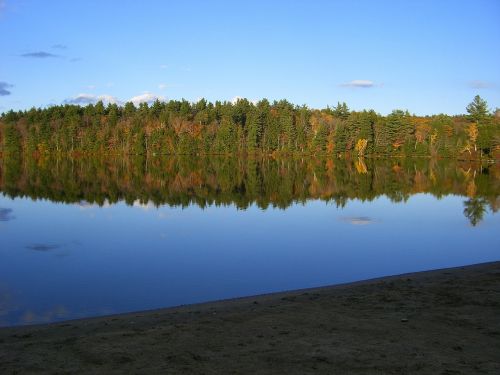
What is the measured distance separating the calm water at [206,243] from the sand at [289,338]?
2.01 metres

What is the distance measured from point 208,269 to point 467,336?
23.2ft

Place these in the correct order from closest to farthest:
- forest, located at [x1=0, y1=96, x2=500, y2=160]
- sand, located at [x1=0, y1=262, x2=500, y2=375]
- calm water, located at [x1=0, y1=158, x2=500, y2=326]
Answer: sand, located at [x1=0, y1=262, x2=500, y2=375] → calm water, located at [x1=0, y1=158, x2=500, y2=326] → forest, located at [x1=0, y1=96, x2=500, y2=160]

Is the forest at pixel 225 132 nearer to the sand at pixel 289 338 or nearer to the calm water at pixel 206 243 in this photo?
the calm water at pixel 206 243

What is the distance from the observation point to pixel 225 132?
96312mm

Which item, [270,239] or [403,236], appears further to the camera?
[403,236]

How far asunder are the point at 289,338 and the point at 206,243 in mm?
9610

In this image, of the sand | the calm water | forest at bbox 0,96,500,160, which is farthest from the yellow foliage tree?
the sand

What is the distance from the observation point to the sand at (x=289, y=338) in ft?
17.0

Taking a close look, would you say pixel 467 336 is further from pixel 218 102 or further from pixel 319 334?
pixel 218 102

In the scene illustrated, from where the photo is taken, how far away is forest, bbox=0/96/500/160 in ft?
306

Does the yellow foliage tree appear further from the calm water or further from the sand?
the sand

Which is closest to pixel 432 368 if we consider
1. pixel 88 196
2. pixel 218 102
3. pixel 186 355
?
pixel 186 355

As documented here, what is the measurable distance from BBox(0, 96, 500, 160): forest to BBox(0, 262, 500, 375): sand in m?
86.9

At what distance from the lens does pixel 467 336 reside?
19.9 ft
